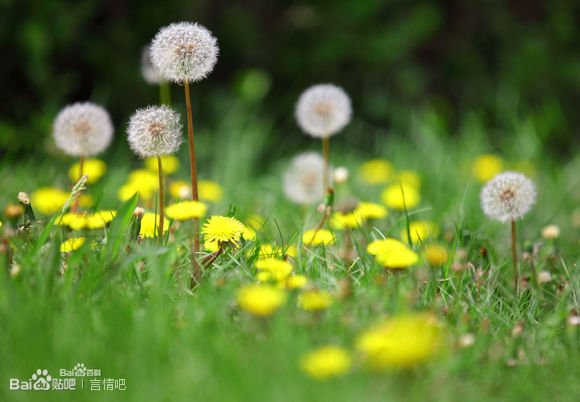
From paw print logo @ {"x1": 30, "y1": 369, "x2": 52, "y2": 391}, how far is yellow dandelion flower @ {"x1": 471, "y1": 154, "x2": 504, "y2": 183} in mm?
2494

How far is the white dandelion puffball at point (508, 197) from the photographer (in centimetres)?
193

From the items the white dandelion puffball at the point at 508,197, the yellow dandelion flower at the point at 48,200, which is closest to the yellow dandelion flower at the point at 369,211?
the white dandelion puffball at the point at 508,197

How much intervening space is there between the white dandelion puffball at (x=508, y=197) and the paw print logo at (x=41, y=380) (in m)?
1.34

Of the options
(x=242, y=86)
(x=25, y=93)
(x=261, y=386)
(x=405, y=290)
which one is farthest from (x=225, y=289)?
(x=25, y=93)

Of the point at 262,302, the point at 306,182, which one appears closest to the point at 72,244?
the point at 262,302

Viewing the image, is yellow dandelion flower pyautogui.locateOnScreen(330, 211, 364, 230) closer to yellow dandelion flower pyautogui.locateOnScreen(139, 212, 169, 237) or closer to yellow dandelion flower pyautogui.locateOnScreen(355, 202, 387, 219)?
yellow dandelion flower pyautogui.locateOnScreen(355, 202, 387, 219)

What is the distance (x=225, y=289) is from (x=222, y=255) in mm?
380

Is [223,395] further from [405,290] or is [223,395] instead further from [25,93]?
[25,93]

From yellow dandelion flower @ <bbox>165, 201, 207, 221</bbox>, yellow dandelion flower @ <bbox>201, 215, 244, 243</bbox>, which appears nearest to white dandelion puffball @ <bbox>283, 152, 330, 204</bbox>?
yellow dandelion flower @ <bbox>201, 215, 244, 243</bbox>

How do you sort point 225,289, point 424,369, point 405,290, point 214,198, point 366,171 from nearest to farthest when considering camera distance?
point 424,369, point 225,289, point 405,290, point 214,198, point 366,171

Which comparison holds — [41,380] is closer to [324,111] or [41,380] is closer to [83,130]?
[83,130]

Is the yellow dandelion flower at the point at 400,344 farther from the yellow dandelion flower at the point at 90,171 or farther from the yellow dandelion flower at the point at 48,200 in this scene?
the yellow dandelion flower at the point at 90,171

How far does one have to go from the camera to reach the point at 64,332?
1.36 m

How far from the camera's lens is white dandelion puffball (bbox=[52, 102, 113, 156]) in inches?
85.2
